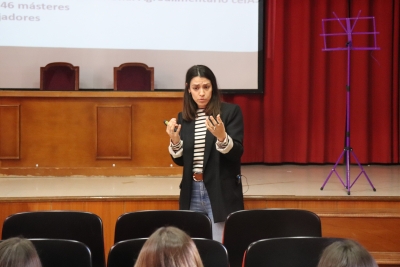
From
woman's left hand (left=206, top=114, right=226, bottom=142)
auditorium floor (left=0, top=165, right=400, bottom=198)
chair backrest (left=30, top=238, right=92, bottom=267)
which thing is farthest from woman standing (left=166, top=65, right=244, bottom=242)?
auditorium floor (left=0, top=165, right=400, bottom=198)

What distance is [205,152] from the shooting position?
3.03m

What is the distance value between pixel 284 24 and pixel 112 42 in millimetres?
1927

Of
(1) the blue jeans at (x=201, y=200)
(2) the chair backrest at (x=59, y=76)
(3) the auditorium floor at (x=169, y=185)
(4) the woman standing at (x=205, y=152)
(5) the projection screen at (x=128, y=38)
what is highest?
(5) the projection screen at (x=128, y=38)

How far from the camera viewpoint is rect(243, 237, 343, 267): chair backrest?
2209 millimetres

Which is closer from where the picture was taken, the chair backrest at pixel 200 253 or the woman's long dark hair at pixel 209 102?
the chair backrest at pixel 200 253

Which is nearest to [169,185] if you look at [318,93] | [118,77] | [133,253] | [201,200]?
[118,77]

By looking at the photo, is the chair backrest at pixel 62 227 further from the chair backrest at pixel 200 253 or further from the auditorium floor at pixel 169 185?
the auditorium floor at pixel 169 185

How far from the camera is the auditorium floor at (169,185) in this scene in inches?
172

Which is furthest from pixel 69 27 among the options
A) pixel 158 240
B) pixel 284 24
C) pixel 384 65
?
pixel 158 240

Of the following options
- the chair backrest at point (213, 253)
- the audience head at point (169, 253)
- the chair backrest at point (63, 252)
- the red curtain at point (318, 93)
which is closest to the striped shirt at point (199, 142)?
the chair backrest at point (213, 253)

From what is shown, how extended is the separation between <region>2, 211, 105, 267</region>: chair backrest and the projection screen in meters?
3.42

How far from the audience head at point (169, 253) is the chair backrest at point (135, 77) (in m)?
4.23

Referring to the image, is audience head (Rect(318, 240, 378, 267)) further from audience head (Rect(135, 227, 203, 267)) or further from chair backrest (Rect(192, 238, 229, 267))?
chair backrest (Rect(192, 238, 229, 267))

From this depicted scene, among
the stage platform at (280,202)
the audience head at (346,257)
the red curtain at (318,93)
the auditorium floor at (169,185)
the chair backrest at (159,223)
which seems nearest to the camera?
the audience head at (346,257)
